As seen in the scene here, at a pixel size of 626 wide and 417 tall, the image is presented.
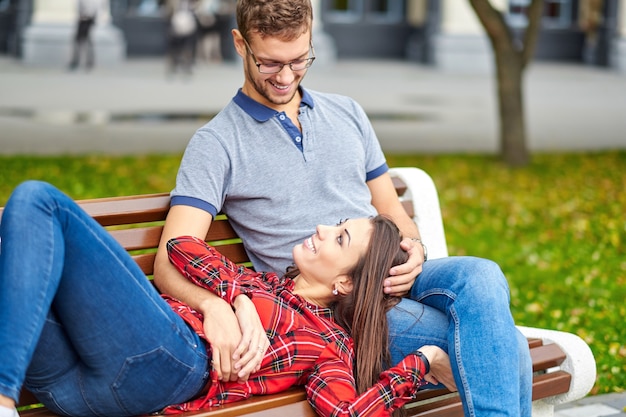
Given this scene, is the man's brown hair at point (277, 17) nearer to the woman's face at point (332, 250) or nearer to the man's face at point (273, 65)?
the man's face at point (273, 65)

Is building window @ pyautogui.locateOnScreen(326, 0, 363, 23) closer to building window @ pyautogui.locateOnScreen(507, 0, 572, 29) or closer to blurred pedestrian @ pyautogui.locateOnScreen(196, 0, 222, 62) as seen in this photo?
blurred pedestrian @ pyautogui.locateOnScreen(196, 0, 222, 62)

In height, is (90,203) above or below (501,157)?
above

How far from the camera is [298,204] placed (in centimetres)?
358

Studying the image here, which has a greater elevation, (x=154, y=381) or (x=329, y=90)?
(x=154, y=381)

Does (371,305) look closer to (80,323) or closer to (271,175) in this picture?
Answer: (271,175)

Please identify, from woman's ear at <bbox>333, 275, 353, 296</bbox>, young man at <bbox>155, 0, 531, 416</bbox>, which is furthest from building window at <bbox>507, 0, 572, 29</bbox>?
woman's ear at <bbox>333, 275, 353, 296</bbox>

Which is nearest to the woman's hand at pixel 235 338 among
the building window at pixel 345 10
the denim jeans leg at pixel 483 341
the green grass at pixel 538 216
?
the denim jeans leg at pixel 483 341

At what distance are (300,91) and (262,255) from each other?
0.65 metres

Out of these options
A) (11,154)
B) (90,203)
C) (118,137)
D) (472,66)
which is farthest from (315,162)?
(472,66)

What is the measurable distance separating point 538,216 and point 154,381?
6183mm

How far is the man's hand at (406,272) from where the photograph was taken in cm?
334

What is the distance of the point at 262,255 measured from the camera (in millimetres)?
3629

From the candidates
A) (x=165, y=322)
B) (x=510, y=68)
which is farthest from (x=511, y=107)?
(x=165, y=322)

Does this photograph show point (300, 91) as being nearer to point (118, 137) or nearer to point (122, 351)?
point (122, 351)
